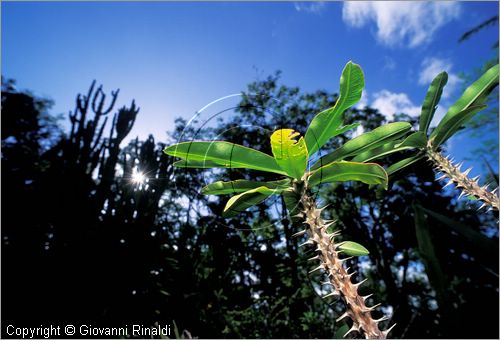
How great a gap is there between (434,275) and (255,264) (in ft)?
40.6

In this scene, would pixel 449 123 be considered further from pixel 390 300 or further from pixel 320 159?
pixel 390 300

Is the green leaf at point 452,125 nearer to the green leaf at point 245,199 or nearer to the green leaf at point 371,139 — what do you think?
the green leaf at point 371,139

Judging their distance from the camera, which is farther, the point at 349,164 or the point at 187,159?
the point at 187,159

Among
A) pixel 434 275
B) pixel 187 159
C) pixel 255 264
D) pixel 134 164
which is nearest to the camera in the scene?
pixel 187 159

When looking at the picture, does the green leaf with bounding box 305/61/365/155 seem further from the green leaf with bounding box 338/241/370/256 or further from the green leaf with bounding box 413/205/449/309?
the green leaf with bounding box 413/205/449/309

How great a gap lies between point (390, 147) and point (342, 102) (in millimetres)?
384

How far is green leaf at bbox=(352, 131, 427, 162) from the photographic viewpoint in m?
1.33

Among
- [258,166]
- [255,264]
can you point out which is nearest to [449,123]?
[258,166]

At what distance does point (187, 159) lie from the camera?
1.17 meters

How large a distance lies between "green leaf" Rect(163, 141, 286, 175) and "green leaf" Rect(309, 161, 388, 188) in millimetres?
195

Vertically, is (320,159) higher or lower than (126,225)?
lower

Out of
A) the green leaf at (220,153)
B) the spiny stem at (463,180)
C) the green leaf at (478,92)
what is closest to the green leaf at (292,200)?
the green leaf at (220,153)

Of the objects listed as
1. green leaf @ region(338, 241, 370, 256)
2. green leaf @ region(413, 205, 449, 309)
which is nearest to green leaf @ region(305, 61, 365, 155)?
green leaf @ region(338, 241, 370, 256)

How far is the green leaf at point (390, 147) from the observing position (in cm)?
133
